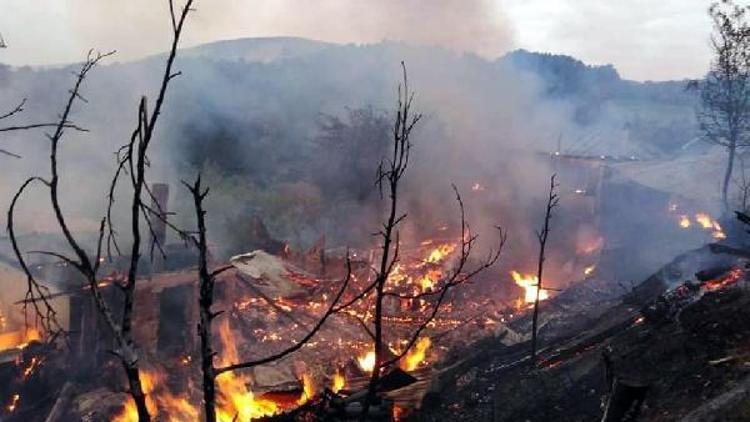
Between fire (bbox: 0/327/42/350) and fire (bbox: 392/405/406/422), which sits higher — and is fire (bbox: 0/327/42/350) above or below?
above

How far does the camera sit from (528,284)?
19984mm

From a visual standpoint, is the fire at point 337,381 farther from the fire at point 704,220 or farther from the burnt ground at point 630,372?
the fire at point 704,220

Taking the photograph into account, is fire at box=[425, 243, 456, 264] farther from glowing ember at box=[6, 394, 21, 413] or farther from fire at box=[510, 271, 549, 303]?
glowing ember at box=[6, 394, 21, 413]

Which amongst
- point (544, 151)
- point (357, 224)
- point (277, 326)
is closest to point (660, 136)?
point (544, 151)

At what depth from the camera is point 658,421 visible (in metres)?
7.56

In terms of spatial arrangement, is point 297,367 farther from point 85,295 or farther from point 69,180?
point 69,180

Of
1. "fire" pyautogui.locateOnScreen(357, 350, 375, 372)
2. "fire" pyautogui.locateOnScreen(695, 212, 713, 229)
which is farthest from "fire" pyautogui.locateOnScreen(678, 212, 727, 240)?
"fire" pyautogui.locateOnScreen(357, 350, 375, 372)

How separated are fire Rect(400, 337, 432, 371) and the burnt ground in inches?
52.2

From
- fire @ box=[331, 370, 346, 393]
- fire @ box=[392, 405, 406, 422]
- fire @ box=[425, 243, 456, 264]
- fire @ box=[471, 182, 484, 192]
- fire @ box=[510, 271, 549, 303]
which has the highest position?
fire @ box=[471, 182, 484, 192]

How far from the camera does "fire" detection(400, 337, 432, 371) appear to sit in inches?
539

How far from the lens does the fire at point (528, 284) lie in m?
20.4

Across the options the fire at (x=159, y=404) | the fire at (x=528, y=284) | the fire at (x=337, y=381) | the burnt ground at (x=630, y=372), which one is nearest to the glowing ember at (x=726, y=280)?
the burnt ground at (x=630, y=372)

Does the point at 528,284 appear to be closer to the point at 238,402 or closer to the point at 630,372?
the point at 630,372

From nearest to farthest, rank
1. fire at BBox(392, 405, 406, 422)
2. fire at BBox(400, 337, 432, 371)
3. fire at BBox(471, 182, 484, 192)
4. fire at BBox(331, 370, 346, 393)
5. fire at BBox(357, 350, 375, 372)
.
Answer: fire at BBox(392, 405, 406, 422)
fire at BBox(331, 370, 346, 393)
fire at BBox(357, 350, 375, 372)
fire at BBox(400, 337, 432, 371)
fire at BBox(471, 182, 484, 192)
